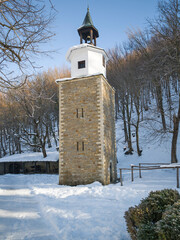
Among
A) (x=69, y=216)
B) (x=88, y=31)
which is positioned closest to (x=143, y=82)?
(x=88, y=31)

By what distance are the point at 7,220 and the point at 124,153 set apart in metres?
16.3

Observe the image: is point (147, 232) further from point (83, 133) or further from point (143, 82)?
point (143, 82)

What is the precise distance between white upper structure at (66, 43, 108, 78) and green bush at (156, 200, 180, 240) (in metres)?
10.4

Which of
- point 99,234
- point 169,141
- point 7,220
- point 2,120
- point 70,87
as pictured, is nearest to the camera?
point 99,234

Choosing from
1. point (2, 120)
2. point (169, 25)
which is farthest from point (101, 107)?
point (2, 120)

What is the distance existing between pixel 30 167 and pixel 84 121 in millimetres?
12216

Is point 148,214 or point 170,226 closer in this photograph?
point 170,226

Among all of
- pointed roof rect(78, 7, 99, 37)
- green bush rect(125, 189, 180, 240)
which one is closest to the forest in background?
pointed roof rect(78, 7, 99, 37)

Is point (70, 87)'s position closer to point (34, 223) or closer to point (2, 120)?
point (34, 223)

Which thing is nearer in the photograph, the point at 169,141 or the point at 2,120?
the point at 169,141

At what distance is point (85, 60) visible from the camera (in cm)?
1212

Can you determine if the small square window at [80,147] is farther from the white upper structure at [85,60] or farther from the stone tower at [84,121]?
the white upper structure at [85,60]

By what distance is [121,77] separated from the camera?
69.5ft

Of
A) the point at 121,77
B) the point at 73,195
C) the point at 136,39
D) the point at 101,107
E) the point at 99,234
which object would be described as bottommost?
the point at 73,195
